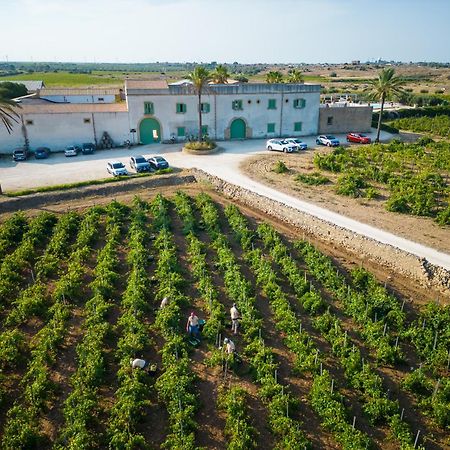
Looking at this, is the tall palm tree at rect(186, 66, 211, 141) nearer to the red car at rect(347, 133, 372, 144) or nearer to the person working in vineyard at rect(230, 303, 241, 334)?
the red car at rect(347, 133, 372, 144)

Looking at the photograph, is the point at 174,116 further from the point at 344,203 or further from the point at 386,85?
the point at 344,203

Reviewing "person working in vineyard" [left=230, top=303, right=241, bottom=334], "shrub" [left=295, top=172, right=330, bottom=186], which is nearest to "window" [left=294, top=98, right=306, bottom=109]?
"shrub" [left=295, top=172, right=330, bottom=186]

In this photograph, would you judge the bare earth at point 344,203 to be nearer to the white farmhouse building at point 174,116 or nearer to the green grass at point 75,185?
the green grass at point 75,185

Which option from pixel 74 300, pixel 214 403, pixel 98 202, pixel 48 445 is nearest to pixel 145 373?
pixel 214 403

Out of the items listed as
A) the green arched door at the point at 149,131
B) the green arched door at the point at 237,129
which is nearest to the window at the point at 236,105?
the green arched door at the point at 237,129

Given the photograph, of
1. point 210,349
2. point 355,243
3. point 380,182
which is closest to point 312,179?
point 380,182

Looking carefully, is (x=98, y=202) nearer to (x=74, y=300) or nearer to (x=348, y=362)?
(x=74, y=300)
